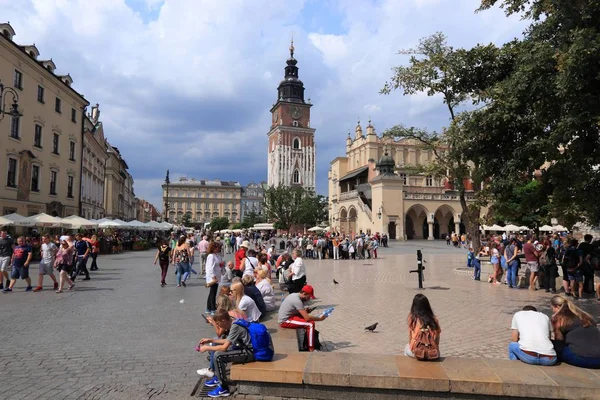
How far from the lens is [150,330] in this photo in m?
7.89

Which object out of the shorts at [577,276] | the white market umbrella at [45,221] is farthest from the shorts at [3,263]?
the shorts at [577,276]

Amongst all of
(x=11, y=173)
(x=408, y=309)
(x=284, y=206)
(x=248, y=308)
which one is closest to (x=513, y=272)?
(x=408, y=309)

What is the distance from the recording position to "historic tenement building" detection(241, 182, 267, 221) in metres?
129

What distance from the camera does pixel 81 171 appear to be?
38.1m

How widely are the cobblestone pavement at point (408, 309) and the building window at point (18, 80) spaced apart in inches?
922

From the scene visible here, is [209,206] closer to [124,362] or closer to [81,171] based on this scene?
[81,171]

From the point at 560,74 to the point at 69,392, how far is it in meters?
8.44

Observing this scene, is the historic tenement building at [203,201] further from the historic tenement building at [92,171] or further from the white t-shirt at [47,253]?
the white t-shirt at [47,253]

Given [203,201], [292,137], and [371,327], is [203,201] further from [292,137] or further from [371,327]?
[371,327]

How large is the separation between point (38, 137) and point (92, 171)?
42.9 ft

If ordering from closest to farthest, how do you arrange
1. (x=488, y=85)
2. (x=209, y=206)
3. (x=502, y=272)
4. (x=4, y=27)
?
1. (x=488, y=85)
2. (x=502, y=272)
3. (x=4, y=27)
4. (x=209, y=206)

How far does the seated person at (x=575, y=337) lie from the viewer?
4.93 meters

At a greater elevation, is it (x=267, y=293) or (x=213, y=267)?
(x=213, y=267)

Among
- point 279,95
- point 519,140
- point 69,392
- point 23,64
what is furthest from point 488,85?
point 279,95
